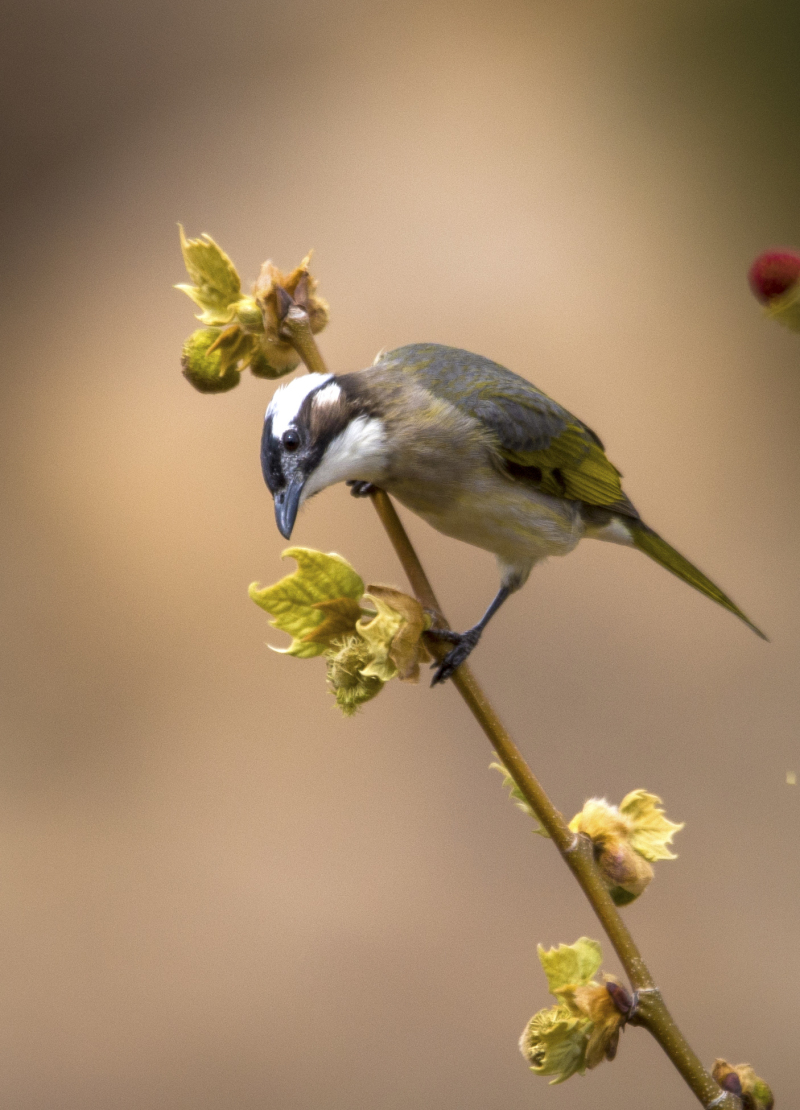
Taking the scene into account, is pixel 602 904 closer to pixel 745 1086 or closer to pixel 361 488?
pixel 745 1086

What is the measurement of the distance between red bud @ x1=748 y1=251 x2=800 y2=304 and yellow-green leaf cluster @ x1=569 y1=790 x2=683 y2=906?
391mm

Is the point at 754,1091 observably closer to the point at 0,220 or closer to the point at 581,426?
the point at 581,426

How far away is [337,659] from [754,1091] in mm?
328

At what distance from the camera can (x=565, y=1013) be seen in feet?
2.03

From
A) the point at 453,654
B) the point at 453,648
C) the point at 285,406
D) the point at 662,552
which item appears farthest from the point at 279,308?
the point at 662,552

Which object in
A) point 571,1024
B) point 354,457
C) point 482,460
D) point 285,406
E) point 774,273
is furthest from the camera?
point 482,460

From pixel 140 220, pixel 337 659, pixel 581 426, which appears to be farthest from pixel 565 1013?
pixel 140 220

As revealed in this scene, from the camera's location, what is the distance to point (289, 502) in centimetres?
90

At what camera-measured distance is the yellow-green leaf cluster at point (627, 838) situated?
0.68 metres

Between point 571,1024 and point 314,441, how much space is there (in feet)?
1.69

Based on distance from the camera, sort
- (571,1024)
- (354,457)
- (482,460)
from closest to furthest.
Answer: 1. (571,1024)
2. (354,457)
3. (482,460)

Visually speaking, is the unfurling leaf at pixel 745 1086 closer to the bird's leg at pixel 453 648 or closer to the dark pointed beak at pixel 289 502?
the bird's leg at pixel 453 648

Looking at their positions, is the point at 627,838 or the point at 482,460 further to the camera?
the point at 482,460

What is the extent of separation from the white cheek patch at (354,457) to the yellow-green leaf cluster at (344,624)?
1.09ft
